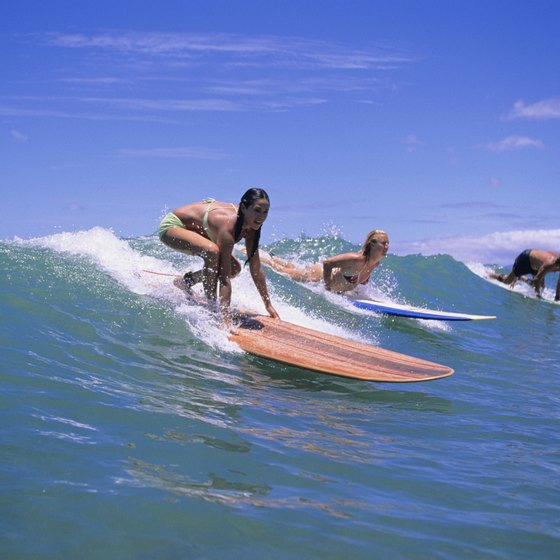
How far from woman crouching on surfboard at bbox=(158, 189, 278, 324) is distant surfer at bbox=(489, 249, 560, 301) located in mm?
10760

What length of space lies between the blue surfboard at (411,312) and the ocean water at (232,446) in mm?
1548

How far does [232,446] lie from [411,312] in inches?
249

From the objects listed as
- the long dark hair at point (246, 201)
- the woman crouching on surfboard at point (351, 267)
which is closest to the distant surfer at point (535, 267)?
the woman crouching on surfboard at point (351, 267)

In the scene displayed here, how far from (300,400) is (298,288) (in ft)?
19.4

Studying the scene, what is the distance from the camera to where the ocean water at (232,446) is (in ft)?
8.73

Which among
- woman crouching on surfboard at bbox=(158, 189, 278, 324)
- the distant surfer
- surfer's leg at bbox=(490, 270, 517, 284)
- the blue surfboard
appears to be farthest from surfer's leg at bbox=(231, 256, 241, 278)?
surfer's leg at bbox=(490, 270, 517, 284)

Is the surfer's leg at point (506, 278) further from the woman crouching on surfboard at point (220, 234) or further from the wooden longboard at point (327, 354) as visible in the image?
the wooden longboard at point (327, 354)

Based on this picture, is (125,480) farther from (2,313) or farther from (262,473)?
(2,313)

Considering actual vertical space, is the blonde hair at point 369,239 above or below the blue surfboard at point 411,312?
above

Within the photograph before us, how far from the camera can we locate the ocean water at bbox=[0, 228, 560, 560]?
8.73 feet

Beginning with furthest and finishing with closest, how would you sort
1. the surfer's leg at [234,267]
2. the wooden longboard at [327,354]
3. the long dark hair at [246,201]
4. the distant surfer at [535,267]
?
the distant surfer at [535,267] < the surfer's leg at [234,267] < the long dark hair at [246,201] < the wooden longboard at [327,354]

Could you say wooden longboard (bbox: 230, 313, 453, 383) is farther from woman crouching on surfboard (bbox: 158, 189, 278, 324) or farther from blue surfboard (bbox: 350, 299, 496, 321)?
blue surfboard (bbox: 350, 299, 496, 321)

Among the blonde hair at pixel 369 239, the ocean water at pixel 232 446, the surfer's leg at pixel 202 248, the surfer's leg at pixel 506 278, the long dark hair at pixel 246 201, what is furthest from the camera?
the surfer's leg at pixel 506 278

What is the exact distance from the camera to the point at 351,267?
9859 mm
